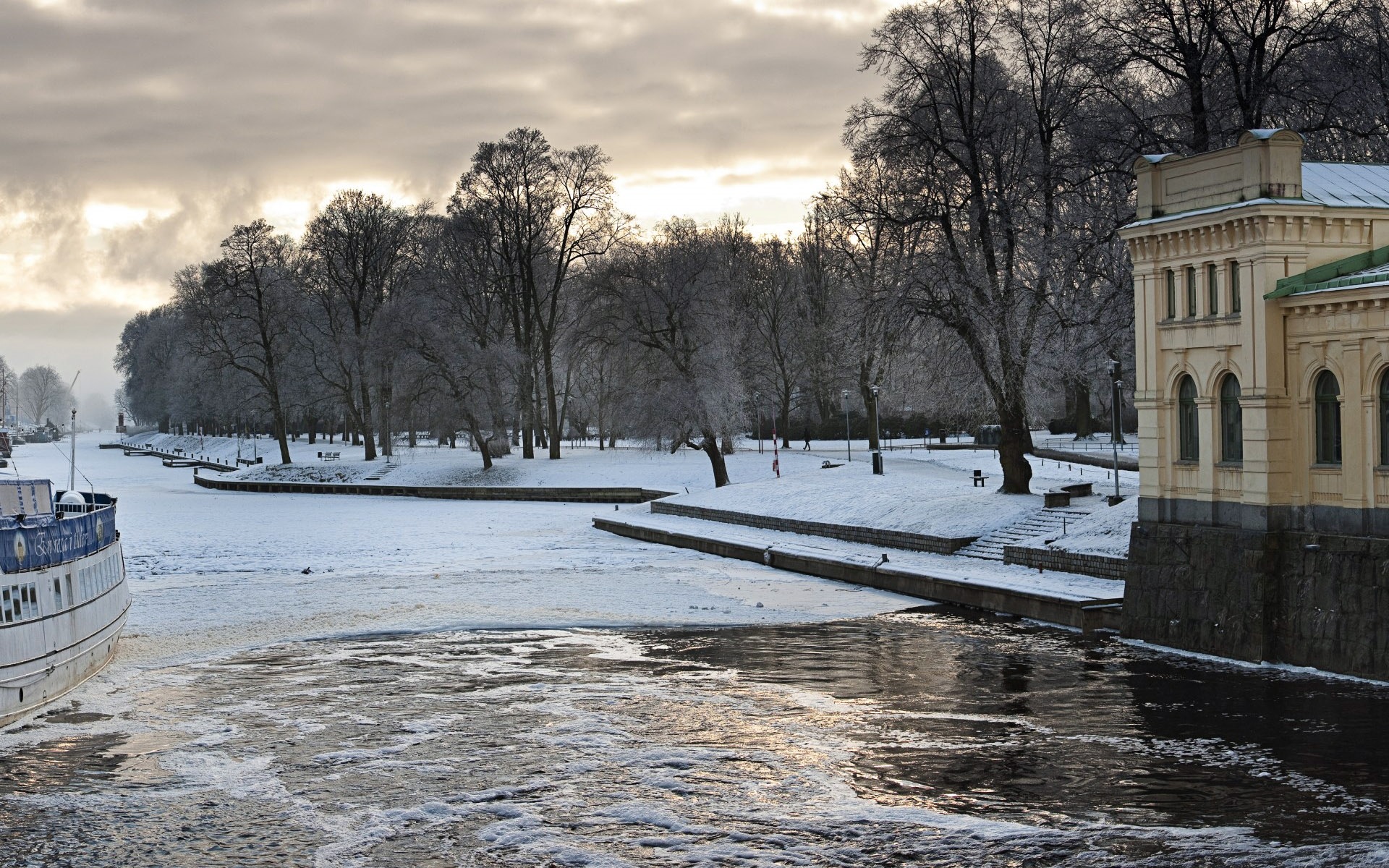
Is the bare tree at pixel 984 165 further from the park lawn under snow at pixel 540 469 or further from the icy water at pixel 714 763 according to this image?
the park lawn under snow at pixel 540 469

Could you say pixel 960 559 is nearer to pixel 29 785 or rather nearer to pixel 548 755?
pixel 548 755

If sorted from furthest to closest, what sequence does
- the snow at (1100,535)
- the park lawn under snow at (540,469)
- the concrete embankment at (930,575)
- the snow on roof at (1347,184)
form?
the park lawn under snow at (540,469) < the snow at (1100,535) < the concrete embankment at (930,575) < the snow on roof at (1347,184)

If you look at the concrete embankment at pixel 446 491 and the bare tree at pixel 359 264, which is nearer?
the concrete embankment at pixel 446 491

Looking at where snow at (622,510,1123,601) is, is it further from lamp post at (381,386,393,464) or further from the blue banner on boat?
lamp post at (381,386,393,464)

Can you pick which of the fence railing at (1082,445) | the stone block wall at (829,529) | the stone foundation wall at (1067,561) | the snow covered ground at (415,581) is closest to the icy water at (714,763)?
the stone foundation wall at (1067,561)

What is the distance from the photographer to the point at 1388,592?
21.7 metres

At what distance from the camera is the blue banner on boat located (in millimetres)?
23000

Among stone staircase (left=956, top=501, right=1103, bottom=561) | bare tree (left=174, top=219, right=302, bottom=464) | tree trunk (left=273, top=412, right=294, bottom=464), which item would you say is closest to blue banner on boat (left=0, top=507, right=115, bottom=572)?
stone staircase (left=956, top=501, right=1103, bottom=561)

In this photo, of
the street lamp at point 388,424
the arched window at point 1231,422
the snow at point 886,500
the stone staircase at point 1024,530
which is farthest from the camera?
the street lamp at point 388,424

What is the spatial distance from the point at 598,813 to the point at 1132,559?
1494cm

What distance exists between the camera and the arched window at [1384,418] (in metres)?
22.5

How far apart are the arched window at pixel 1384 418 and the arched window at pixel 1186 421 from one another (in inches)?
151

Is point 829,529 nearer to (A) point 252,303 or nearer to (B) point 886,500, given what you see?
(B) point 886,500

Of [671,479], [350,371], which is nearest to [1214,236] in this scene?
[671,479]
